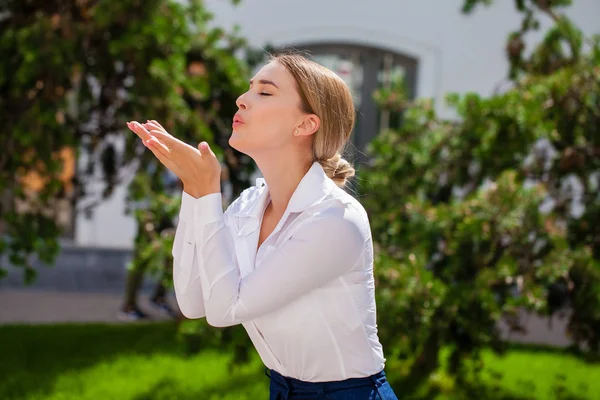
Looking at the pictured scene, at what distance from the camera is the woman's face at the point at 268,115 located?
5.03ft

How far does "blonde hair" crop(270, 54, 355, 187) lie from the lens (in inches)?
60.9

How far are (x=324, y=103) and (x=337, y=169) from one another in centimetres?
17

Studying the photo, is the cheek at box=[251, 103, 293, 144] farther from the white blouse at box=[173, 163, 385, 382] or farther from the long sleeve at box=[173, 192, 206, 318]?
the long sleeve at box=[173, 192, 206, 318]

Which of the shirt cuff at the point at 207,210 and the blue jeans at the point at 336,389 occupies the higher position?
the shirt cuff at the point at 207,210

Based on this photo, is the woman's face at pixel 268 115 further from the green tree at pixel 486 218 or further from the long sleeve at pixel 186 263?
the green tree at pixel 486 218

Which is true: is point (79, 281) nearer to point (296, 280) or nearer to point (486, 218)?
point (486, 218)

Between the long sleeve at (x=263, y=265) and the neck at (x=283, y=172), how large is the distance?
0.18 meters

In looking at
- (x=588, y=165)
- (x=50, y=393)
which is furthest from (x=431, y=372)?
(x=50, y=393)

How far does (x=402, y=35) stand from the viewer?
9133 mm

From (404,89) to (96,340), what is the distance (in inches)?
110

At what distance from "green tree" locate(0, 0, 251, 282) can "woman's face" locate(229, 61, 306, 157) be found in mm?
2700

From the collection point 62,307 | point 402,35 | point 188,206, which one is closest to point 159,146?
point 188,206

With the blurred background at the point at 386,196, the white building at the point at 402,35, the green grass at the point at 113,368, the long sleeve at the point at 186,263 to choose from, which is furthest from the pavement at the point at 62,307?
the long sleeve at the point at 186,263

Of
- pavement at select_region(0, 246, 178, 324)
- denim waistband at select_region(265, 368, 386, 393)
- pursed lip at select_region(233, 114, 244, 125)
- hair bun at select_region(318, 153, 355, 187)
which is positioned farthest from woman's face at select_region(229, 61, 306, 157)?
pavement at select_region(0, 246, 178, 324)
